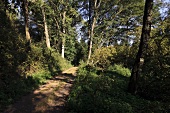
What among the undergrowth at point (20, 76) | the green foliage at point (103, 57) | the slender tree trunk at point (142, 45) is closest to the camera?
the undergrowth at point (20, 76)

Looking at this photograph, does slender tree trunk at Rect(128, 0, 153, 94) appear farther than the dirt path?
Yes

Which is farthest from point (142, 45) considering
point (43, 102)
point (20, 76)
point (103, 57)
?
point (103, 57)

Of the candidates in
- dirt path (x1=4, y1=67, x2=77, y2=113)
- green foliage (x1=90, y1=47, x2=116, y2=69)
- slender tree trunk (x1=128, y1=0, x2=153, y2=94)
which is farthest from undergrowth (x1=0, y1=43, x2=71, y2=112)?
green foliage (x1=90, y1=47, x2=116, y2=69)

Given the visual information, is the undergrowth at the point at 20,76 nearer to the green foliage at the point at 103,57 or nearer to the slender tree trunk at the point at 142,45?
the slender tree trunk at the point at 142,45

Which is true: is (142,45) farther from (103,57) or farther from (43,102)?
(103,57)

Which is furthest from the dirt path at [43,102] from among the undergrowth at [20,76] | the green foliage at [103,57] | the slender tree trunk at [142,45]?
the green foliage at [103,57]

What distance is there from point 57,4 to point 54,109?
1892 cm

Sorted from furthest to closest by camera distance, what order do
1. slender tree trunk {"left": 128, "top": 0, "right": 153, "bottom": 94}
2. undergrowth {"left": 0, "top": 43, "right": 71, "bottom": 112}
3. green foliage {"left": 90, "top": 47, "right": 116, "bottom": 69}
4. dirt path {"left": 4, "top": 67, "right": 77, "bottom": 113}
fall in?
green foliage {"left": 90, "top": 47, "right": 116, "bottom": 69}, slender tree trunk {"left": 128, "top": 0, "right": 153, "bottom": 94}, undergrowth {"left": 0, "top": 43, "right": 71, "bottom": 112}, dirt path {"left": 4, "top": 67, "right": 77, "bottom": 113}

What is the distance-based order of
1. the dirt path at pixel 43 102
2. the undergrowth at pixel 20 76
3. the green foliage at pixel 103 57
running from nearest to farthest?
the dirt path at pixel 43 102
the undergrowth at pixel 20 76
the green foliage at pixel 103 57

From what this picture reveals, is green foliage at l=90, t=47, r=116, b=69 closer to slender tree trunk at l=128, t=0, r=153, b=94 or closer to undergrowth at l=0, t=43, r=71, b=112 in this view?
undergrowth at l=0, t=43, r=71, b=112

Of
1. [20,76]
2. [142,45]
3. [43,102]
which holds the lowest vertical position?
[43,102]

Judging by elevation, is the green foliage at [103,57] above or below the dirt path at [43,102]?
above

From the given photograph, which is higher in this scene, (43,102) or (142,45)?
(142,45)

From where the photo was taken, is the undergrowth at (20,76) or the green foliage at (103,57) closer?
the undergrowth at (20,76)
